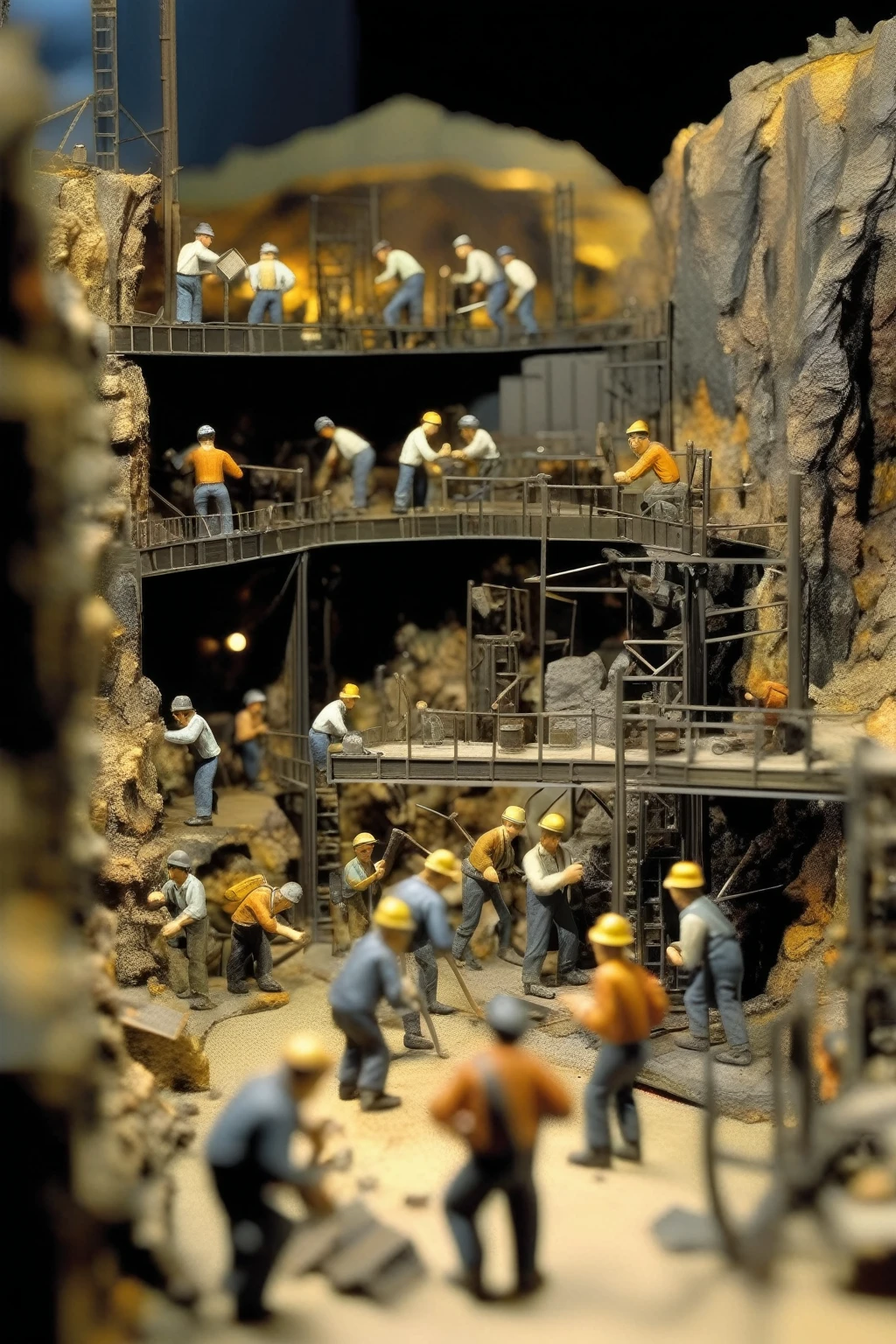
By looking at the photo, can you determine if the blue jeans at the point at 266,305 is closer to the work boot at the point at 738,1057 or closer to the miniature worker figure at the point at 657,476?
the miniature worker figure at the point at 657,476

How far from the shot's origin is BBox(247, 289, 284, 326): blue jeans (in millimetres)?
27703

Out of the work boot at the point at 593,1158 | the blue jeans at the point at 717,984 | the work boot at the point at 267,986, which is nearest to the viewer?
the work boot at the point at 593,1158

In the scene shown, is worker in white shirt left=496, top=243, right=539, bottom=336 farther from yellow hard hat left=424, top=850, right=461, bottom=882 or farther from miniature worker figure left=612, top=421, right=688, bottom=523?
yellow hard hat left=424, top=850, right=461, bottom=882

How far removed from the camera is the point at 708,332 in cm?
2811

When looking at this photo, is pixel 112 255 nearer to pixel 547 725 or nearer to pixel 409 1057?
pixel 547 725

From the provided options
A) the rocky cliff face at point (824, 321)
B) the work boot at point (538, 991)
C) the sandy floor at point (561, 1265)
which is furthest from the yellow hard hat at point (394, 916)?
the rocky cliff face at point (824, 321)

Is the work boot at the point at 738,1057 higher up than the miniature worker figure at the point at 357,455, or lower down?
lower down

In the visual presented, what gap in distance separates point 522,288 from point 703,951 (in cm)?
1525

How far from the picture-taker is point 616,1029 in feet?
50.8

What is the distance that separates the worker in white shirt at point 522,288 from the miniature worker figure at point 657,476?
644 cm

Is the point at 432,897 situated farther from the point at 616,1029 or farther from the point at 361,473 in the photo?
the point at 361,473

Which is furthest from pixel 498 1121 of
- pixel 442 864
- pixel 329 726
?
pixel 329 726

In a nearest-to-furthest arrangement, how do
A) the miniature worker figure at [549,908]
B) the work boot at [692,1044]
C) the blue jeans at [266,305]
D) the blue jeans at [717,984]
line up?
the blue jeans at [717,984], the work boot at [692,1044], the miniature worker figure at [549,908], the blue jeans at [266,305]

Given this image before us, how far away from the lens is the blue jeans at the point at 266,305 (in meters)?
27.7
